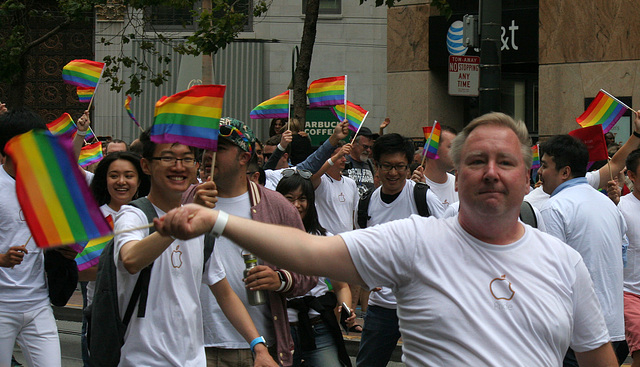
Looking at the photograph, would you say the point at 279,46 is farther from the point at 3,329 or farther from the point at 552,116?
the point at 3,329

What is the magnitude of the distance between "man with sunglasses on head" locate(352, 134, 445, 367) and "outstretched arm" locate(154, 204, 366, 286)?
353cm

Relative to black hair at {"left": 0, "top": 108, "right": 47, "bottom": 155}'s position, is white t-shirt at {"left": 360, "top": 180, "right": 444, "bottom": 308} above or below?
below

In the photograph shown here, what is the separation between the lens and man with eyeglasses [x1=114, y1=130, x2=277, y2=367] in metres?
4.07

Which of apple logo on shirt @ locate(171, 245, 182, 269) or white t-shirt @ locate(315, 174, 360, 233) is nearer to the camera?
apple logo on shirt @ locate(171, 245, 182, 269)

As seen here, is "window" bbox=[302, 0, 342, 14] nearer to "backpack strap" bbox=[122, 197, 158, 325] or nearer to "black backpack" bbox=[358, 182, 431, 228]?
"black backpack" bbox=[358, 182, 431, 228]

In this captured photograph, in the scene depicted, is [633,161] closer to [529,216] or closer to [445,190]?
[445,190]

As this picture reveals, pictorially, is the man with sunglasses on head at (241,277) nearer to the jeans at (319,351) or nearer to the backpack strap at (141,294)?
the jeans at (319,351)

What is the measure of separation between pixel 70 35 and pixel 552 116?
14092 millimetres

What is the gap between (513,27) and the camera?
57.4ft

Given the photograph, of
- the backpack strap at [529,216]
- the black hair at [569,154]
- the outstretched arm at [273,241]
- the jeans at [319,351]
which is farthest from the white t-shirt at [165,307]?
the black hair at [569,154]

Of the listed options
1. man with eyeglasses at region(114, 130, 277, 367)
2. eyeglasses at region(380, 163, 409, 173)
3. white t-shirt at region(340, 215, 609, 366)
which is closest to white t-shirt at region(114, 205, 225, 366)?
man with eyeglasses at region(114, 130, 277, 367)

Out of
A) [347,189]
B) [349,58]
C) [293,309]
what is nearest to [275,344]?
[293,309]

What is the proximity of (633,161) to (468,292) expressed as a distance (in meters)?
4.86

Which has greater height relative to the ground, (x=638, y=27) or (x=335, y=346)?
(x=638, y=27)
